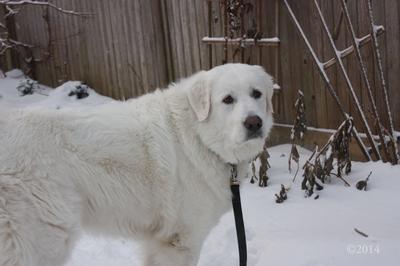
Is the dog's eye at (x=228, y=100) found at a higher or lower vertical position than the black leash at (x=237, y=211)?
higher

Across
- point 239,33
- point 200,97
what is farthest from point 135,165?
point 239,33

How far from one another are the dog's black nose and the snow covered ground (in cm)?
116

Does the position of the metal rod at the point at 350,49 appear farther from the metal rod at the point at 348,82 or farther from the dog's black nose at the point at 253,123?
the dog's black nose at the point at 253,123

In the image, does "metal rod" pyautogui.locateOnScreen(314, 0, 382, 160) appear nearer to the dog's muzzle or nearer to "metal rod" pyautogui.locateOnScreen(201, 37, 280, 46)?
"metal rod" pyautogui.locateOnScreen(201, 37, 280, 46)

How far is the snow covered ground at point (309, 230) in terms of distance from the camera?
375 cm

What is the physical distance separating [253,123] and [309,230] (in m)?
1.57

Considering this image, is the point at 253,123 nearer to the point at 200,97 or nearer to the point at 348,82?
the point at 200,97

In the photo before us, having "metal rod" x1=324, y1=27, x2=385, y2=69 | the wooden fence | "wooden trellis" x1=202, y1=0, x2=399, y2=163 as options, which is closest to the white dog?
"wooden trellis" x1=202, y1=0, x2=399, y2=163

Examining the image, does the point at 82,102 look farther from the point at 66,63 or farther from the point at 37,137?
the point at 37,137

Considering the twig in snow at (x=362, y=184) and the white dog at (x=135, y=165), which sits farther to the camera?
the twig in snow at (x=362, y=184)

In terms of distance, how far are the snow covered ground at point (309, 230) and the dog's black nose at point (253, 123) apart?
116 centimetres

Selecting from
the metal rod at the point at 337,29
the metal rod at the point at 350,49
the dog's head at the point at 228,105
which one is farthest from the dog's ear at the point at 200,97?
the metal rod at the point at 337,29

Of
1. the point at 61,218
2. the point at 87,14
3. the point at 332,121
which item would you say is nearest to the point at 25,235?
the point at 61,218

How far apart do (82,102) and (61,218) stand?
623cm
